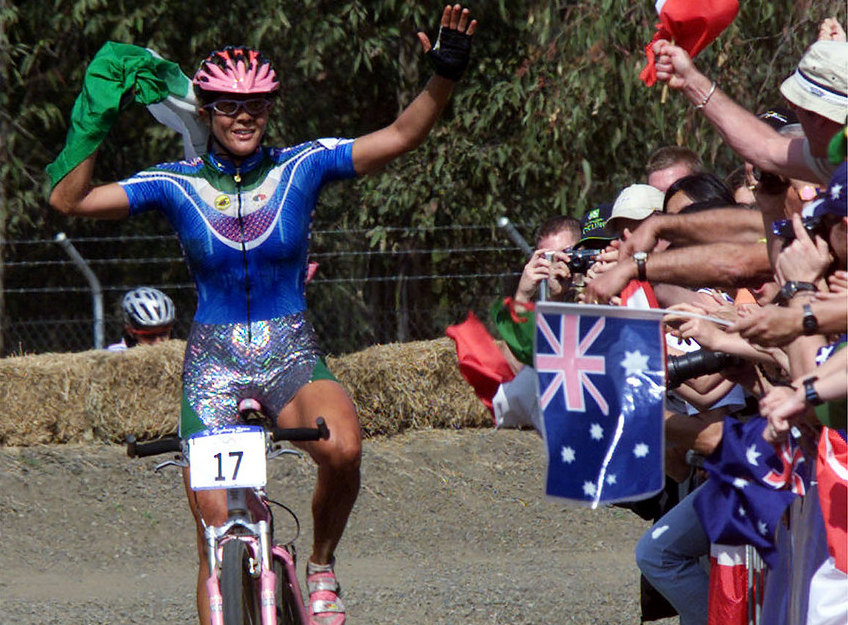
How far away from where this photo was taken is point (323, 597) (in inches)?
221

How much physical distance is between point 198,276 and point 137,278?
10.4 metres

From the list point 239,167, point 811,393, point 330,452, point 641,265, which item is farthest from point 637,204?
point 811,393

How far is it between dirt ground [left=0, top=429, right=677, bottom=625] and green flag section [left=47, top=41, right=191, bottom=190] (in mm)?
2709

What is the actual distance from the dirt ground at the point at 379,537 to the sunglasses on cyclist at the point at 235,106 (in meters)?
2.80

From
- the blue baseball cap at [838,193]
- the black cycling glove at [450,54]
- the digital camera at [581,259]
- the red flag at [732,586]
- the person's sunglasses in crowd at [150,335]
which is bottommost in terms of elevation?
the person's sunglasses in crowd at [150,335]

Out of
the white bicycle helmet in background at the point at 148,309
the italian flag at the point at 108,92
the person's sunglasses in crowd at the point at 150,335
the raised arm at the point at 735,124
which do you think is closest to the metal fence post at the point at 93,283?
the person's sunglasses in crowd at the point at 150,335

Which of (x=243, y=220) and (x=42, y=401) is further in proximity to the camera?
(x=42, y=401)

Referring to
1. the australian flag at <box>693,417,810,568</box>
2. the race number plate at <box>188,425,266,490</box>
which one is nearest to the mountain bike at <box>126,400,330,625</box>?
the race number plate at <box>188,425,266,490</box>

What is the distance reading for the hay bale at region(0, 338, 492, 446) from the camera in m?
11.0

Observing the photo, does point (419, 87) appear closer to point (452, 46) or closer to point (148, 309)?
point (148, 309)

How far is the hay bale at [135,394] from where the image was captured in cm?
1096

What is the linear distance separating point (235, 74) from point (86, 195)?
722mm

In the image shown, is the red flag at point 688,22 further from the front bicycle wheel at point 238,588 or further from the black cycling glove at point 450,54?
the front bicycle wheel at point 238,588

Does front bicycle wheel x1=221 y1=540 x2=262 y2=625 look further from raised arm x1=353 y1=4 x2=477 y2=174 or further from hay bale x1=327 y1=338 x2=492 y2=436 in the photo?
hay bale x1=327 y1=338 x2=492 y2=436
